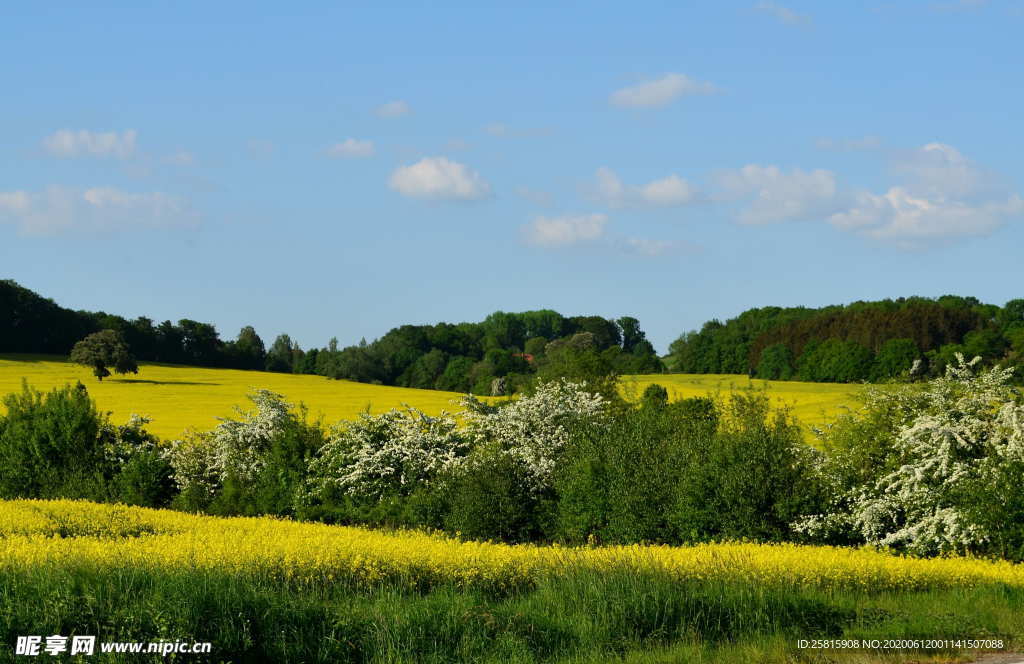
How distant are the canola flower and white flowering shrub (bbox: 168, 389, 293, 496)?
39.0ft

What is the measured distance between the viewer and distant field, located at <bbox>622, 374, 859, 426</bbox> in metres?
49.9

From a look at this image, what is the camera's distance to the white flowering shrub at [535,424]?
2752 centimetres

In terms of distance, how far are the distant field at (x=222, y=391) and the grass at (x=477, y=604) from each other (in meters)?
29.4

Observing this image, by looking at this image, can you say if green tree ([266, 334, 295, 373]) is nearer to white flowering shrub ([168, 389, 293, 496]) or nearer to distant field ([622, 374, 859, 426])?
distant field ([622, 374, 859, 426])

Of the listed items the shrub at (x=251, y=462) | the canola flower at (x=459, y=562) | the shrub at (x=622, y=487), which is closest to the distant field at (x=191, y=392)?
the shrub at (x=251, y=462)

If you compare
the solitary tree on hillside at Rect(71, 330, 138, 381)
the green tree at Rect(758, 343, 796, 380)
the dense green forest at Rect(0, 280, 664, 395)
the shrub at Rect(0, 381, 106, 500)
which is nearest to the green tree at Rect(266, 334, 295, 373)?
the dense green forest at Rect(0, 280, 664, 395)

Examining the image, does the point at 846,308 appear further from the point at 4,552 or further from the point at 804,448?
the point at 4,552

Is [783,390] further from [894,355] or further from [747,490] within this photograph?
[747,490]

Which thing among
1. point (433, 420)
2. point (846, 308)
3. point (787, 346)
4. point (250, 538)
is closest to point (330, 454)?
point (433, 420)

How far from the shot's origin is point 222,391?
66.6m

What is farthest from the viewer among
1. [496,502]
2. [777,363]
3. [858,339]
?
[777,363]

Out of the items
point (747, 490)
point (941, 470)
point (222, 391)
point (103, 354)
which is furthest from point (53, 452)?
point (103, 354)

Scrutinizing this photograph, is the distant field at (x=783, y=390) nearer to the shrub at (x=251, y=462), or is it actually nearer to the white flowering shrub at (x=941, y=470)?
the shrub at (x=251, y=462)

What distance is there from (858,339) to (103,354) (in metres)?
53.6
